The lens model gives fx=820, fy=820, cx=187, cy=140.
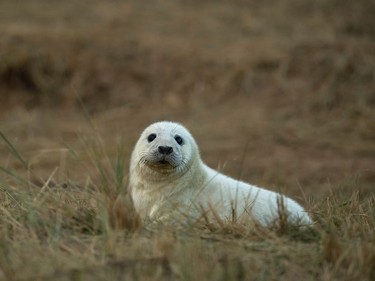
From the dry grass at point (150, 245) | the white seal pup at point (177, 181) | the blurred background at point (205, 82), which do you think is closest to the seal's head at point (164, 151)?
the white seal pup at point (177, 181)

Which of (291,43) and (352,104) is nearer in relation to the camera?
(352,104)

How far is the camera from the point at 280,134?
1183cm

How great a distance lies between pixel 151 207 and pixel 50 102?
7.52m

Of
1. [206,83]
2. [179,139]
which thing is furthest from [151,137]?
[206,83]

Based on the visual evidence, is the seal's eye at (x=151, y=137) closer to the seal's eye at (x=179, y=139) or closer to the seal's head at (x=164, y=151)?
the seal's head at (x=164, y=151)

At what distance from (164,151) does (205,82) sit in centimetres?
726

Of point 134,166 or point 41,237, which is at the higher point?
point 134,166

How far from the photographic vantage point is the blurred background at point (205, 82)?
11.4 m

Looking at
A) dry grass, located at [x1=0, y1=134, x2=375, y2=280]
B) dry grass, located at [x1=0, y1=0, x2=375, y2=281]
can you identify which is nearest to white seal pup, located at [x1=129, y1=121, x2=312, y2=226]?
dry grass, located at [x1=0, y1=134, x2=375, y2=280]

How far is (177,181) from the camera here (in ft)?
20.3

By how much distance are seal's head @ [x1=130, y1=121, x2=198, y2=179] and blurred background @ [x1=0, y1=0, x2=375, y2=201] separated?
4140mm

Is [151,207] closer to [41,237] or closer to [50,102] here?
[41,237]

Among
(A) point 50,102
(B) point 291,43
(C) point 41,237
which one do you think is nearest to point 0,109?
(A) point 50,102

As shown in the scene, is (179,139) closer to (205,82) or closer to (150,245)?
(150,245)
